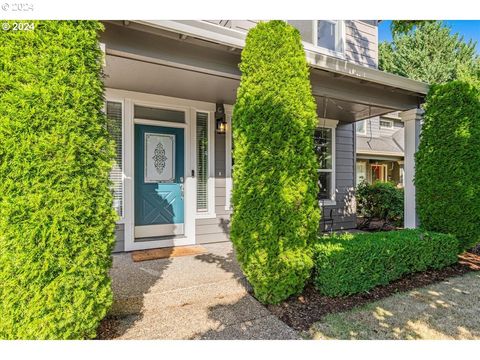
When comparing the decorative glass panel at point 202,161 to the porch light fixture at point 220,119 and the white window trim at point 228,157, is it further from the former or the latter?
the white window trim at point 228,157

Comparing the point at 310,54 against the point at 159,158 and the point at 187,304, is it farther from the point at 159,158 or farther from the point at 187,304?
the point at 187,304

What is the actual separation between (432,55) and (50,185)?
21.4m

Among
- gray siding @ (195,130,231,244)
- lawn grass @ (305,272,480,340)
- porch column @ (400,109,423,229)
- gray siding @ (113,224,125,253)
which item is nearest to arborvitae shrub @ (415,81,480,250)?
porch column @ (400,109,423,229)

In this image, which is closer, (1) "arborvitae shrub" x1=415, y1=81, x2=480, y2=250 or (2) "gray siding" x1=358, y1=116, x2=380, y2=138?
(1) "arborvitae shrub" x1=415, y1=81, x2=480, y2=250

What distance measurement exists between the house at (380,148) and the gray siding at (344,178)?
486cm

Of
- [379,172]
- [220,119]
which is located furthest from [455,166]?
[379,172]

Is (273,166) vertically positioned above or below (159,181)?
above

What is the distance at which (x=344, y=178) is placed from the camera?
6.80 meters

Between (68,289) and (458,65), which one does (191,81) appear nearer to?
(68,289)

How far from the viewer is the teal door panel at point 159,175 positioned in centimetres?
464

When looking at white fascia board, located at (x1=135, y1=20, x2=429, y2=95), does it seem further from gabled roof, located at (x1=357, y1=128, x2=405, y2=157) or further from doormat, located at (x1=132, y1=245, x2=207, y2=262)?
gabled roof, located at (x1=357, y1=128, x2=405, y2=157)

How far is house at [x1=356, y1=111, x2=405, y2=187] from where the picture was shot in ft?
40.7

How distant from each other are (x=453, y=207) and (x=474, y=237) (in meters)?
0.56

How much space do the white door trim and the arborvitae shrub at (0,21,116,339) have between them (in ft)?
8.19
